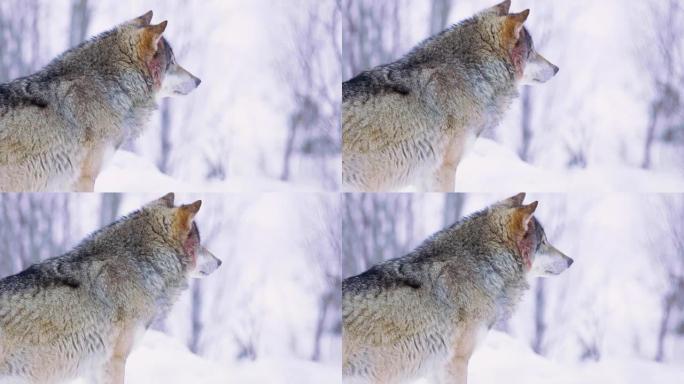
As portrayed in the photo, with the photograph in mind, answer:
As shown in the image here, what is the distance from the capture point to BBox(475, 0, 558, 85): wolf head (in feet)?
13.9

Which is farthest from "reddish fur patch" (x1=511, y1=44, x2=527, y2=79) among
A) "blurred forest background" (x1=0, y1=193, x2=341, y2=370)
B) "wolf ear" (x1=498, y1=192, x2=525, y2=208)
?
"blurred forest background" (x1=0, y1=193, x2=341, y2=370)

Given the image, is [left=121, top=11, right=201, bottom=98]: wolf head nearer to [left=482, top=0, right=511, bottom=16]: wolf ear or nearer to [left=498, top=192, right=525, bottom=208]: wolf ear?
[left=482, top=0, right=511, bottom=16]: wolf ear

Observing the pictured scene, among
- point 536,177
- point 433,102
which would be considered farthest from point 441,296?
point 433,102

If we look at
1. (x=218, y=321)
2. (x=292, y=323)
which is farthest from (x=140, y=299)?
(x=292, y=323)

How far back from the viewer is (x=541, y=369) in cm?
441

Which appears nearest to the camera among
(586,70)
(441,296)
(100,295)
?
(100,295)

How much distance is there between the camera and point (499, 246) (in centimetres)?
424

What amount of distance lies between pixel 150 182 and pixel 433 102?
122 cm

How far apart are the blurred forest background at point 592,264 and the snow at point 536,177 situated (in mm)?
41

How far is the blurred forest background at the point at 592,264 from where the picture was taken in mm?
4297

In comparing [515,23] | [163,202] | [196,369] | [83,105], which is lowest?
[196,369]

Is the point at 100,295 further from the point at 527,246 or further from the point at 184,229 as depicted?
the point at 527,246

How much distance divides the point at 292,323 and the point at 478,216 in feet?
2.99

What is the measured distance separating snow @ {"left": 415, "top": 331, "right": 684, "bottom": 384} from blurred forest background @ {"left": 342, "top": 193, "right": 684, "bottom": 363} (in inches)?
1.4
